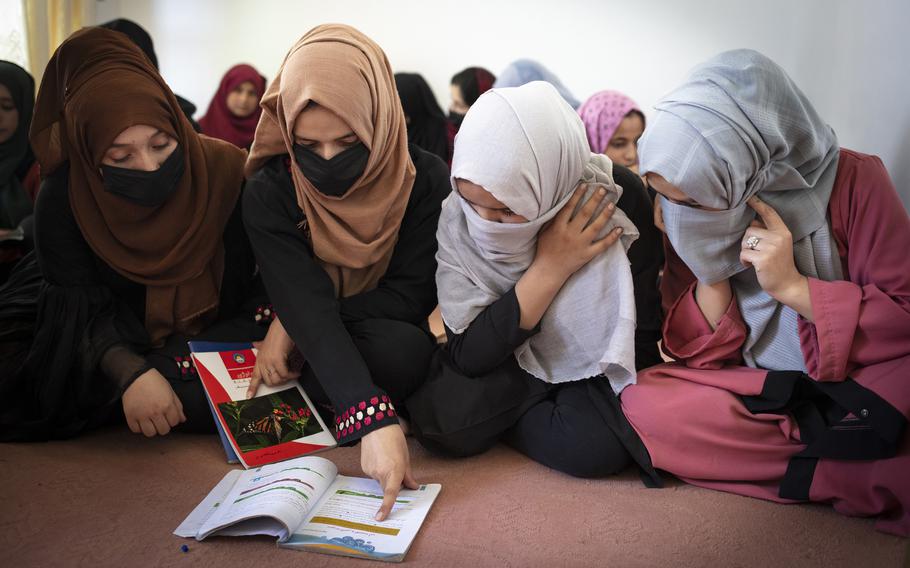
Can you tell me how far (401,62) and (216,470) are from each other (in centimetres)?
335

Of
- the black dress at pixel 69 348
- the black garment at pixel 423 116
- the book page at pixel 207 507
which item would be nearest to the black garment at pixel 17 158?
the black dress at pixel 69 348

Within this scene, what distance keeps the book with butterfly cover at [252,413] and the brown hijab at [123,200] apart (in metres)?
0.19

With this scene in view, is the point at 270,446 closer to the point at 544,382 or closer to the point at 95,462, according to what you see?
the point at 95,462

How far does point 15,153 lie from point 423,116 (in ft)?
7.02

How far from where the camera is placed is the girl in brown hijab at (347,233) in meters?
1.38

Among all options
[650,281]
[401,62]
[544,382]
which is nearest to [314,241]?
[544,382]

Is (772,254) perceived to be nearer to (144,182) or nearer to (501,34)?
(144,182)

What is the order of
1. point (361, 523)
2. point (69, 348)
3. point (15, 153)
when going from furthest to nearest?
point (15, 153), point (69, 348), point (361, 523)

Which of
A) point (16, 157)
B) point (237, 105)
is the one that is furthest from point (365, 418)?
point (237, 105)

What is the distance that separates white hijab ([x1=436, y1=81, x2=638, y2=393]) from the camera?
129cm

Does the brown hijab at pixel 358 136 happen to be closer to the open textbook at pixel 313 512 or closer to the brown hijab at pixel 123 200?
the brown hijab at pixel 123 200

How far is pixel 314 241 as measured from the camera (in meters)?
1.53

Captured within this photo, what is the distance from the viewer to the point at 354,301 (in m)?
1.61

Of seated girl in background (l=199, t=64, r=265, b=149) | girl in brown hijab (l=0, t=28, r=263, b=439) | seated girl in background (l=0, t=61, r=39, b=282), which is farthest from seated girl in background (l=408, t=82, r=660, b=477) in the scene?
seated girl in background (l=199, t=64, r=265, b=149)
